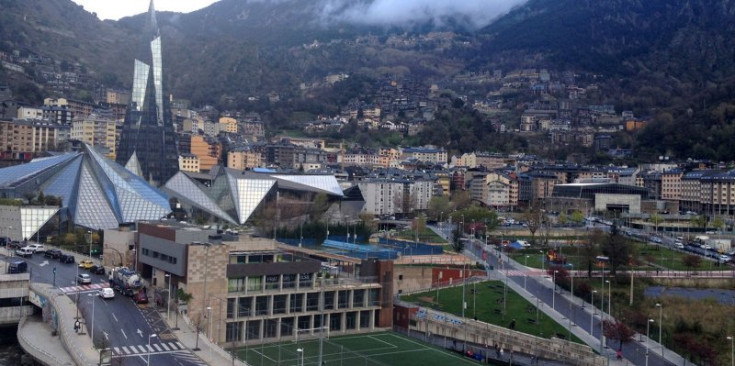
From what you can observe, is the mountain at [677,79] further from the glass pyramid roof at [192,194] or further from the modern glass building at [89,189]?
the modern glass building at [89,189]

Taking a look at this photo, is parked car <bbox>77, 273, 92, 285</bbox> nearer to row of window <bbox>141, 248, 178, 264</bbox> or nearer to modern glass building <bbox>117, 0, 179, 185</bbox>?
row of window <bbox>141, 248, 178, 264</bbox>

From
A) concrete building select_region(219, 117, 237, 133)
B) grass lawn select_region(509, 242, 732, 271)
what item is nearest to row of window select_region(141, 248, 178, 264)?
grass lawn select_region(509, 242, 732, 271)

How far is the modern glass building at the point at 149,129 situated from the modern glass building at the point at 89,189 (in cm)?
1236

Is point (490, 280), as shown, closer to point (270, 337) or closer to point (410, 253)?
point (410, 253)

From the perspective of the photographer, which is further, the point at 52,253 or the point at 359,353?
the point at 52,253

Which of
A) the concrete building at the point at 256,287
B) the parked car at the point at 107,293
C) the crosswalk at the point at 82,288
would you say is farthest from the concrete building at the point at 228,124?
the parked car at the point at 107,293

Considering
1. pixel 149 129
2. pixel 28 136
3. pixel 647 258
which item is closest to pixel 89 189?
pixel 149 129

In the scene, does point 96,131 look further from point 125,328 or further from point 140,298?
point 125,328

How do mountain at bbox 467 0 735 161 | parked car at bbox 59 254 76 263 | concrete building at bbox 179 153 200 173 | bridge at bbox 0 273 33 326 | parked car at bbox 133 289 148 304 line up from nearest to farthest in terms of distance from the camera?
1. parked car at bbox 133 289 148 304
2. bridge at bbox 0 273 33 326
3. parked car at bbox 59 254 76 263
4. concrete building at bbox 179 153 200 173
5. mountain at bbox 467 0 735 161

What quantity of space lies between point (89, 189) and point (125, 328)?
113 ft

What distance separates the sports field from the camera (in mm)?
33344

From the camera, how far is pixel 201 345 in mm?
30094

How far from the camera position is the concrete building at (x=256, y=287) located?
36094mm

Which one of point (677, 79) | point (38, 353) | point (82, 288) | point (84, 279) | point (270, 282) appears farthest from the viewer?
point (677, 79)
